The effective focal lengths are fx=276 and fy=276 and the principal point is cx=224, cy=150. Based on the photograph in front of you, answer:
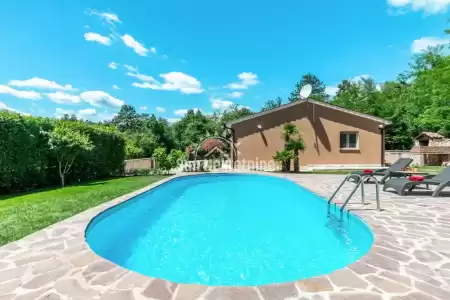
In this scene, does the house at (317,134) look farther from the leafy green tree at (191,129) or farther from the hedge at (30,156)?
the hedge at (30,156)

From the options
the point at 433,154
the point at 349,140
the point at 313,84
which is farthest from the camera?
the point at 313,84

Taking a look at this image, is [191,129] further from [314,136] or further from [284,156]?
[284,156]

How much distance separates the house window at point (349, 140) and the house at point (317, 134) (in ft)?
0.44

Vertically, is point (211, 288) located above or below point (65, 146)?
below

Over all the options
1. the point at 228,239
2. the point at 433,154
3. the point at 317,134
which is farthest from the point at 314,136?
the point at 433,154

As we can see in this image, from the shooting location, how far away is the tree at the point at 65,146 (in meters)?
11.8

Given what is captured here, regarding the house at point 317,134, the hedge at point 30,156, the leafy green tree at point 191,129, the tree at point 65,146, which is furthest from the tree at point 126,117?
the tree at point 65,146

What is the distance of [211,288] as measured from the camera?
10.1ft

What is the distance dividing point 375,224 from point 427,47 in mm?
29729

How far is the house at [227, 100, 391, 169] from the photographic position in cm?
2108

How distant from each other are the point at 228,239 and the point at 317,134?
55.5 ft

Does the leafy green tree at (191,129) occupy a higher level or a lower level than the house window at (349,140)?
higher

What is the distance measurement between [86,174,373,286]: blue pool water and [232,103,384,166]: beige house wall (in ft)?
34.2

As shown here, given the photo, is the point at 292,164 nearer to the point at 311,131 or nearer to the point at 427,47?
the point at 311,131
